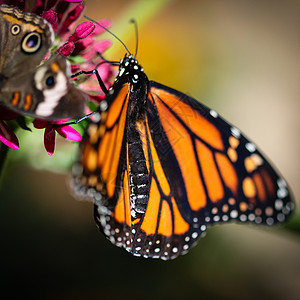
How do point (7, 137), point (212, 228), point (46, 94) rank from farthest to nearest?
point (212, 228) < point (7, 137) < point (46, 94)

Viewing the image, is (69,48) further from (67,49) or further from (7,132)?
(7,132)

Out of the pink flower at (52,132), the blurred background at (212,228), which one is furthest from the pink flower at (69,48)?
the blurred background at (212,228)

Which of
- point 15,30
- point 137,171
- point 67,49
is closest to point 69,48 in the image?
point 67,49

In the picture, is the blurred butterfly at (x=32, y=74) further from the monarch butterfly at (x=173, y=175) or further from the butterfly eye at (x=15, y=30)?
the monarch butterfly at (x=173, y=175)

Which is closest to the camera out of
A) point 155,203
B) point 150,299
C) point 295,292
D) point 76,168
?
point 76,168

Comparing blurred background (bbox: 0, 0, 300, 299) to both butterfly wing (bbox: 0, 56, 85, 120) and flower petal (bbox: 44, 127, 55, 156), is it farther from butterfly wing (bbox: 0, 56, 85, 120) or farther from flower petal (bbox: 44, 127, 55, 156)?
butterfly wing (bbox: 0, 56, 85, 120)

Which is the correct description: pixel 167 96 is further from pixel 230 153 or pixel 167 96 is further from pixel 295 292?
pixel 295 292

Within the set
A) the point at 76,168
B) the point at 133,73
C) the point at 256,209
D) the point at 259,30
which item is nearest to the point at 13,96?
the point at 76,168

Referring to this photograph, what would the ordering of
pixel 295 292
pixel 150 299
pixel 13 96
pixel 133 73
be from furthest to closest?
pixel 295 292
pixel 150 299
pixel 133 73
pixel 13 96
